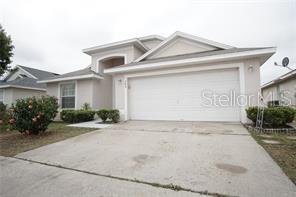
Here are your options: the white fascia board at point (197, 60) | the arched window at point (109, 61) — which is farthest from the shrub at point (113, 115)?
the arched window at point (109, 61)

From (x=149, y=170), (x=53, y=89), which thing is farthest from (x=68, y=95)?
(x=149, y=170)

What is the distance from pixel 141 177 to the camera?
8.56 feet

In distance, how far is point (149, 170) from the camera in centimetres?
288

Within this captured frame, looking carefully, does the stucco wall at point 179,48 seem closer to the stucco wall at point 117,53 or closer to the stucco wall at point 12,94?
the stucco wall at point 117,53

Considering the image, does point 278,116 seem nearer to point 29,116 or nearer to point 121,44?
point 29,116

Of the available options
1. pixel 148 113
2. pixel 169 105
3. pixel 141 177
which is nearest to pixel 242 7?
pixel 169 105

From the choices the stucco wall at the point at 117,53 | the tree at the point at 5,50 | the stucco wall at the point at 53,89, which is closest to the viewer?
the stucco wall at the point at 117,53

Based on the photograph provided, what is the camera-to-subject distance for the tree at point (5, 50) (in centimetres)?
1402

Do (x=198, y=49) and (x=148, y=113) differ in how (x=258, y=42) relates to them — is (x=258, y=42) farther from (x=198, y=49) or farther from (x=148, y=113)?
(x=148, y=113)

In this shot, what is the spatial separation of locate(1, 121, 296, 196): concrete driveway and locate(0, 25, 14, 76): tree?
15.4 metres

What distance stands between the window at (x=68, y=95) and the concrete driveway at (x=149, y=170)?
739 centimetres

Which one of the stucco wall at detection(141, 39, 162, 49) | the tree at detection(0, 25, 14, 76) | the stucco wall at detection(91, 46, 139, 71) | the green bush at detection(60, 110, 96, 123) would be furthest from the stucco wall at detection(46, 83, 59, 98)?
the stucco wall at detection(141, 39, 162, 49)

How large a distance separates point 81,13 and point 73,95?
5.58 m

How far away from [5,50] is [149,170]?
18.6 metres
